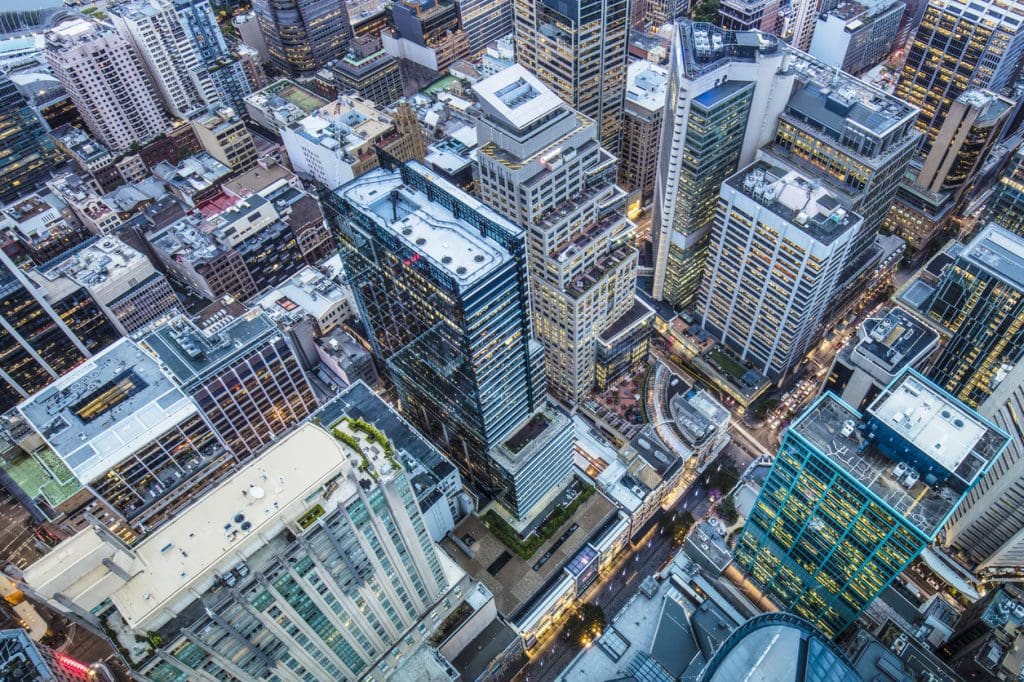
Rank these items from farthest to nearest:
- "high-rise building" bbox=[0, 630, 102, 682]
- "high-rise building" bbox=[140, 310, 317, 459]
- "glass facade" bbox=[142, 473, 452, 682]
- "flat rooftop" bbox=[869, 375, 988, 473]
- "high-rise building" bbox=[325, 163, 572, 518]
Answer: "high-rise building" bbox=[140, 310, 317, 459] < "high-rise building" bbox=[325, 163, 572, 518] < "flat rooftop" bbox=[869, 375, 988, 473] < "high-rise building" bbox=[0, 630, 102, 682] < "glass facade" bbox=[142, 473, 452, 682]

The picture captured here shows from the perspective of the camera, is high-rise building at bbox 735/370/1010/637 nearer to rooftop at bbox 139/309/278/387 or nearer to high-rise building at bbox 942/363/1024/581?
high-rise building at bbox 942/363/1024/581

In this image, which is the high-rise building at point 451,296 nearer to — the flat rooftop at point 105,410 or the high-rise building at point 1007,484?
the flat rooftop at point 105,410

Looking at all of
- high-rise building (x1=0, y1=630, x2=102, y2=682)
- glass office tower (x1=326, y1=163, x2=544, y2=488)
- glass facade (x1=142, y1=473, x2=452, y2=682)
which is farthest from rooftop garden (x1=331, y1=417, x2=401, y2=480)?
high-rise building (x1=0, y1=630, x2=102, y2=682)

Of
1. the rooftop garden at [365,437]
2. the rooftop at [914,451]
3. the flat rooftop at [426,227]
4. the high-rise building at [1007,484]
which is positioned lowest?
the high-rise building at [1007,484]

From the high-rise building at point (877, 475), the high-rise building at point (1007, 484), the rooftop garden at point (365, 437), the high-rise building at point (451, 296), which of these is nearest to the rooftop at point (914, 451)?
the high-rise building at point (877, 475)

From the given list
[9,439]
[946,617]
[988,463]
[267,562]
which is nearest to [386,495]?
[267,562]

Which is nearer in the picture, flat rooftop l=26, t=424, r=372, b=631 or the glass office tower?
flat rooftop l=26, t=424, r=372, b=631

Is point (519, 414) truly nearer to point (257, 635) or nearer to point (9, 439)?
point (257, 635)
